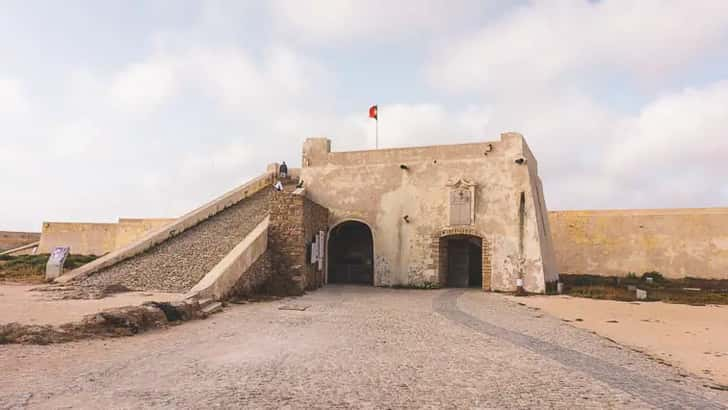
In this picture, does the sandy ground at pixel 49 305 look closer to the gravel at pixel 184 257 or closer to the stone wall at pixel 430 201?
the gravel at pixel 184 257

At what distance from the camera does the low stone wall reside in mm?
9809

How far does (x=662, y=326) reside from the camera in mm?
9305

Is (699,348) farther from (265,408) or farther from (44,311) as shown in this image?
(44,311)

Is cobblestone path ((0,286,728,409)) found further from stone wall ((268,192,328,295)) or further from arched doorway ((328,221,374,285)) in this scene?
arched doorway ((328,221,374,285))

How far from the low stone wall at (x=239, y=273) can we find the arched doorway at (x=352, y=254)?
5.66 metres

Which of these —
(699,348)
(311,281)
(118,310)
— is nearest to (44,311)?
(118,310)

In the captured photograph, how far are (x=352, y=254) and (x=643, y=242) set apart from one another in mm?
12298

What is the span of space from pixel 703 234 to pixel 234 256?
18.3m

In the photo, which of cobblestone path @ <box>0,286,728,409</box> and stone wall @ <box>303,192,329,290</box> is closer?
cobblestone path @ <box>0,286,728,409</box>

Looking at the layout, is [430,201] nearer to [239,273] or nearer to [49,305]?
[239,273]

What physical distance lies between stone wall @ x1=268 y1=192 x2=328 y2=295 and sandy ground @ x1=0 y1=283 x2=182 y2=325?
3664 millimetres

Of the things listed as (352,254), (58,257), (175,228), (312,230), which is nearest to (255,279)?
(312,230)

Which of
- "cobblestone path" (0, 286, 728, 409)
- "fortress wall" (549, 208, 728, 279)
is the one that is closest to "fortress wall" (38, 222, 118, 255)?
"cobblestone path" (0, 286, 728, 409)

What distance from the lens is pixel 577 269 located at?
2017 centimetres
